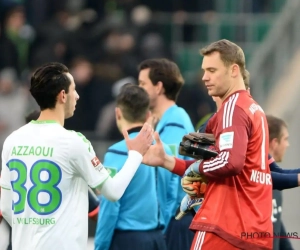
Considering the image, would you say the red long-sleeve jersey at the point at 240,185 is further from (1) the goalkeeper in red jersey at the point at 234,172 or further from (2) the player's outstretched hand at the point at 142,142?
(2) the player's outstretched hand at the point at 142,142

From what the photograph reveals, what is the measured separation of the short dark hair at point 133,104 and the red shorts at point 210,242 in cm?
159

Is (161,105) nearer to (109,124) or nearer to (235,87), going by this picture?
(235,87)

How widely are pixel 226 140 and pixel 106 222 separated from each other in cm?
169

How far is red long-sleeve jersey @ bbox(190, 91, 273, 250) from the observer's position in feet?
→ 19.0

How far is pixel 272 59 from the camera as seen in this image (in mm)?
14883

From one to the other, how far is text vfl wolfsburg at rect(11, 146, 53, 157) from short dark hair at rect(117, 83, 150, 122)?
5.11ft

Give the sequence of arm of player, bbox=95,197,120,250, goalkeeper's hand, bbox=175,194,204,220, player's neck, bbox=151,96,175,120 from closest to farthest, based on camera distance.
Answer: goalkeeper's hand, bbox=175,194,204,220, arm of player, bbox=95,197,120,250, player's neck, bbox=151,96,175,120

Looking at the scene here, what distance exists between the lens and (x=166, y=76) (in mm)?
8164

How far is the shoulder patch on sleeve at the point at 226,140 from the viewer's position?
5.75 meters

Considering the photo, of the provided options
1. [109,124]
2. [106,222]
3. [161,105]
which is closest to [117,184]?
[106,222]

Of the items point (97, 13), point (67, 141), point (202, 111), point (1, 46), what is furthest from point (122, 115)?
point (97, 13)

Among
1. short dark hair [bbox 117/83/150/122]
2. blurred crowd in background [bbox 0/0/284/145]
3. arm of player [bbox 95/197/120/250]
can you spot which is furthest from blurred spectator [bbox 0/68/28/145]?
arm of player [bbox 95/197/120/250]

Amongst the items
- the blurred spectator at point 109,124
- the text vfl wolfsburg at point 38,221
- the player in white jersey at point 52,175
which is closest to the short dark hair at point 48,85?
the player in white jersey at point 52,175

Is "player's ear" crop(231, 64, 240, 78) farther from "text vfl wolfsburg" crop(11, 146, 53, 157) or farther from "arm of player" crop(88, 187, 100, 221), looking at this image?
"arm of player" crop(88, 187, 100, 221)
